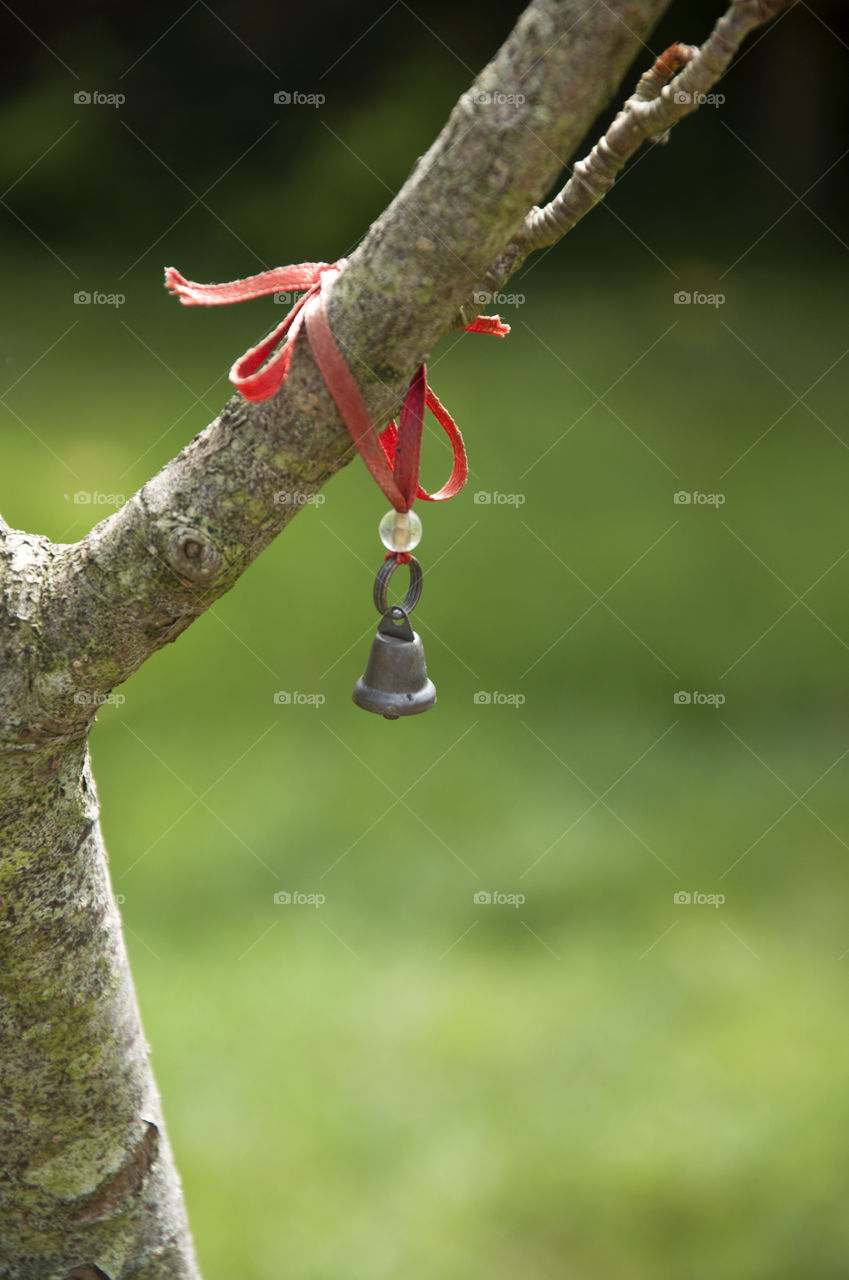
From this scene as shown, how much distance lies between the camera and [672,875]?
278 centimetres

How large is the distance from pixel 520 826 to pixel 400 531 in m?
1.81

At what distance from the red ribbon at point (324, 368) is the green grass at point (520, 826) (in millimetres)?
1603

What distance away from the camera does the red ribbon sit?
3.00 ft

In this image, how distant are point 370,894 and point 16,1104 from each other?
5.33 feet

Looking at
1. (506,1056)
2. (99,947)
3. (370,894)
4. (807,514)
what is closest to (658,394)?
(807,514)
